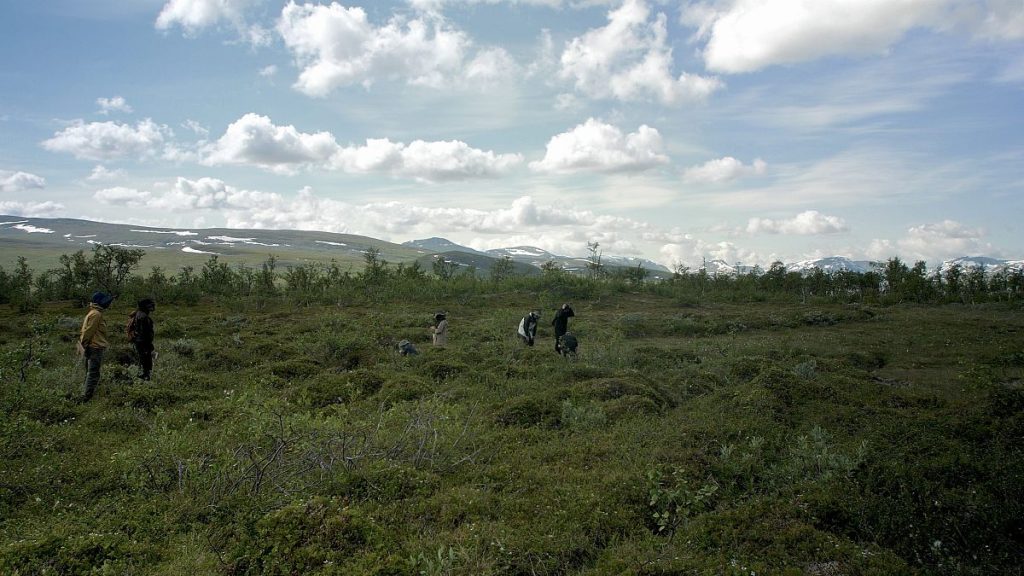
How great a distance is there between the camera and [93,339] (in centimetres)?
1179

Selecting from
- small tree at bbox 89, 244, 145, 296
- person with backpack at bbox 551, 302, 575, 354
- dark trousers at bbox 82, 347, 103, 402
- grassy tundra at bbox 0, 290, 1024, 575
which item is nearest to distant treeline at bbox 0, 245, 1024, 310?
small tree at bbox 89, 244, 145, 296

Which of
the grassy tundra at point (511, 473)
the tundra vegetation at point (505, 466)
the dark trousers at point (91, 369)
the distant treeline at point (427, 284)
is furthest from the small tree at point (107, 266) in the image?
the dark trousers at point (91, 369)

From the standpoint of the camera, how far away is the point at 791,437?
32.9ft

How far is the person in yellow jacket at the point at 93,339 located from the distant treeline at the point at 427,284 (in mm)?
33223

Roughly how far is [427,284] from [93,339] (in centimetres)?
3957

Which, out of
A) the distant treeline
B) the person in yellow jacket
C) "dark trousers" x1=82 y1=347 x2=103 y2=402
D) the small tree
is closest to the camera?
the person in yellow jacket

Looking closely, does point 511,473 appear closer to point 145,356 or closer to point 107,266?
point 145,356

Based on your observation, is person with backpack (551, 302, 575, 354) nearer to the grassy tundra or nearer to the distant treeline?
the grassy tundra

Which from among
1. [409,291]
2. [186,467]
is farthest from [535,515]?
[409,291]

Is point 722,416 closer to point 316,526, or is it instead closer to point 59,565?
point 316,526

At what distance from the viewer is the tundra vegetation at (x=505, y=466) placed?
19.2ft

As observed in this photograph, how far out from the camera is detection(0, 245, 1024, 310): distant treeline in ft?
135

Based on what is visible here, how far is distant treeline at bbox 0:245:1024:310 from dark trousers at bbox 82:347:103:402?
33.2 m

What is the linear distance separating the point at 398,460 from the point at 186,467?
10.1ft
